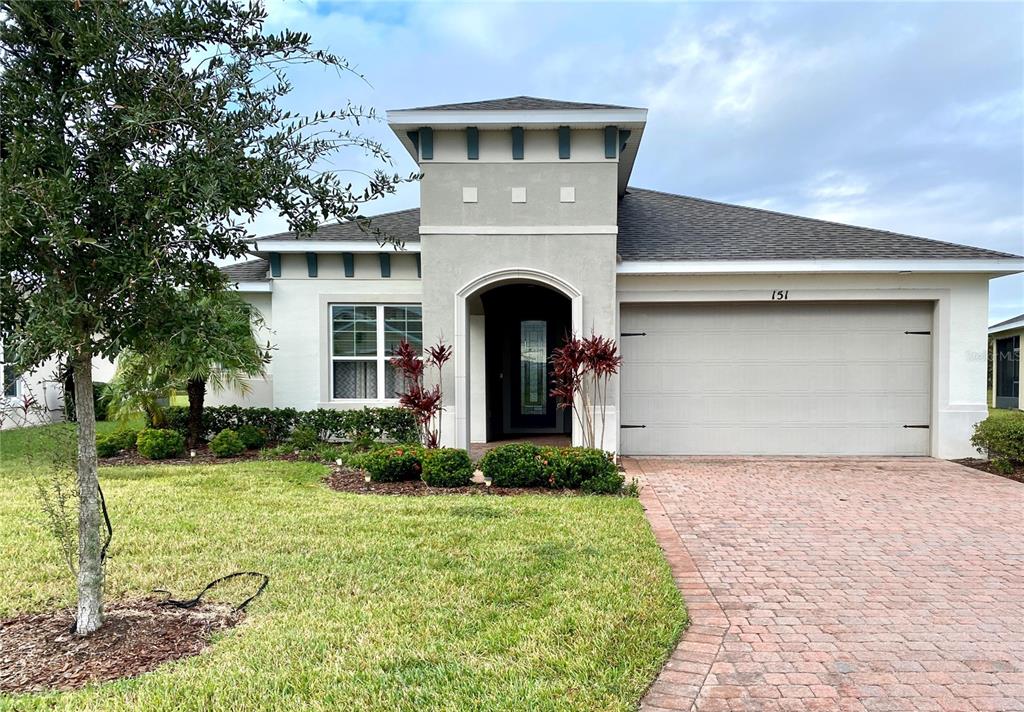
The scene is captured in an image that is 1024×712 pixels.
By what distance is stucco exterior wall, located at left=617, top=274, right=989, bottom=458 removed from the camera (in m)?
9.80

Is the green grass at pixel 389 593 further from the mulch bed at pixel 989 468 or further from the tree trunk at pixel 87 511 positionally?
the mulch bed at pixel 989 468

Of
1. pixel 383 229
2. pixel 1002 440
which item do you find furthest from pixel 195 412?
pixel 1002 440

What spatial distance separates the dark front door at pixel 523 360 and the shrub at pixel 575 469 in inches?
177

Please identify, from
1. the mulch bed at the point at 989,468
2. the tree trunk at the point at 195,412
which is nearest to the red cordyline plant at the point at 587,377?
the mulch bed at the point at 989,468

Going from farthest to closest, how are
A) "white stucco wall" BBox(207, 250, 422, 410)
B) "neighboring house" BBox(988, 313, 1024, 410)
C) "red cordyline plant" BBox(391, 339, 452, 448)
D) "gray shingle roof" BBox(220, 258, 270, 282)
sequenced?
"neighboring house" BBox(988, 313, 1024, 410), "gray shingle roof" BBox(220, 258, 270, 282), "white stucco wall" BBox(207, 250, 422, 410), "red cordyline plant" BBox(391, 339, 452, 448)

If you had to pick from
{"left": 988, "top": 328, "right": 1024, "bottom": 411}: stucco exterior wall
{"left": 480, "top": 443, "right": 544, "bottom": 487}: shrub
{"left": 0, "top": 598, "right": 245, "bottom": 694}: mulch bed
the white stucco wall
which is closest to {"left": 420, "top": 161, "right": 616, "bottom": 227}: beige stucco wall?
the white stucco wall

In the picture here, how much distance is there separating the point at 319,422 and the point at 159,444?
2.51 metres

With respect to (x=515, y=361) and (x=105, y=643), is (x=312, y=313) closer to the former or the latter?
(x=515, y=361)

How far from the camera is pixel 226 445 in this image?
9.91m

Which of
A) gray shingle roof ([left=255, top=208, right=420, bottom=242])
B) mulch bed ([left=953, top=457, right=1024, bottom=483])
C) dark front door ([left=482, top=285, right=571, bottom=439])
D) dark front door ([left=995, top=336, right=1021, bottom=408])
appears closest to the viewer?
mulch bed ([left=953, top=457, right=1024, bottom=483])

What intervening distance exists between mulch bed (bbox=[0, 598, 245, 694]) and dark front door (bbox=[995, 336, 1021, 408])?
70.4ft

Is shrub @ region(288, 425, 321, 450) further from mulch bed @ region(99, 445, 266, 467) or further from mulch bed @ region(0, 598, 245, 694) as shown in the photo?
mulch bed @ region(0, 598, 245, 694)

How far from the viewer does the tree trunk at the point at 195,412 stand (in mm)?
10094

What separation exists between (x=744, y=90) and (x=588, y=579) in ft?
48.3
